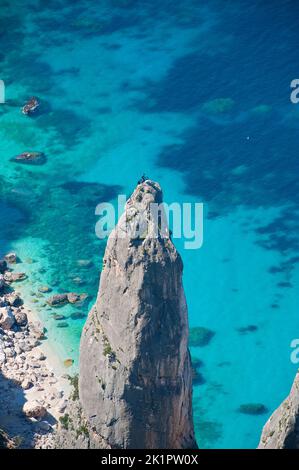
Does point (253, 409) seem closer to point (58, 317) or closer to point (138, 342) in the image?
point (58, 317)

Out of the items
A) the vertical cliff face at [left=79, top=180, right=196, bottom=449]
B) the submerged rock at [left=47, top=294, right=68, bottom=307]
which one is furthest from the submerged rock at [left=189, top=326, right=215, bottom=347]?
the vertical cliff face at [left=79, top=180, right=196, bottom=449]

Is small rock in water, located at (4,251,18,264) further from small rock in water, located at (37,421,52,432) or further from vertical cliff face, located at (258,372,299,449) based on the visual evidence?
vertical cliff face, located at (258,372,299,449)

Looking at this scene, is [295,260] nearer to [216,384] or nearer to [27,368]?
[216,384]

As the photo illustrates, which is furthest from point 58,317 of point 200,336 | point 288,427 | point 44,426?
point 288,427

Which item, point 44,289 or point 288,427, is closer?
point 288,427

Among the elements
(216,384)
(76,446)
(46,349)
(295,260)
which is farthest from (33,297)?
(76,446)

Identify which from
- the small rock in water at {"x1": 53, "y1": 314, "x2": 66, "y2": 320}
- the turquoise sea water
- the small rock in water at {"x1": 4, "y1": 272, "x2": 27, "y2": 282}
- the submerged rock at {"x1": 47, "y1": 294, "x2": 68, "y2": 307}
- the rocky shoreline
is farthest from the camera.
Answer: the small rock in water at {"x1": 4, "y1": 272, "x2": 27, "y2": 282}
